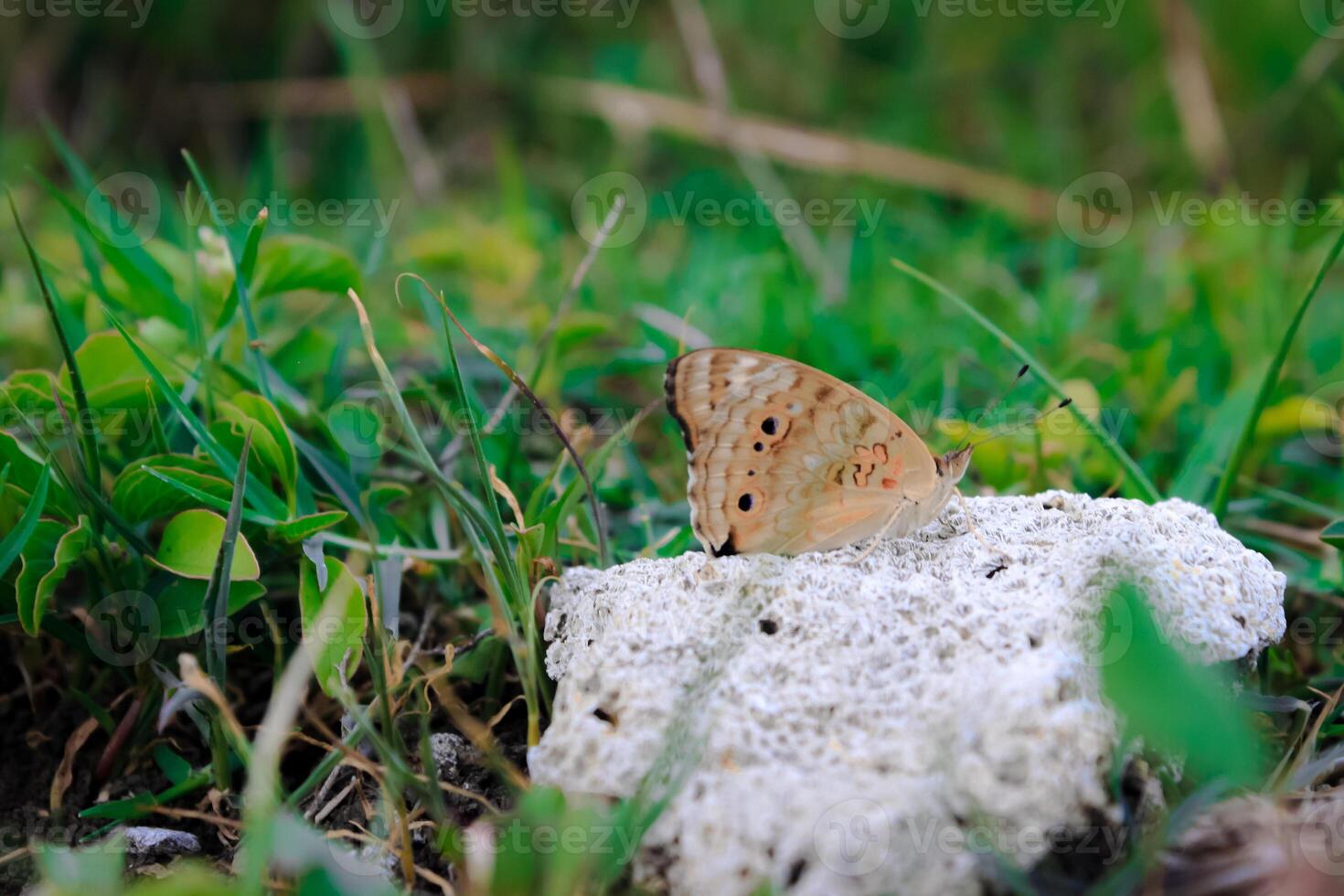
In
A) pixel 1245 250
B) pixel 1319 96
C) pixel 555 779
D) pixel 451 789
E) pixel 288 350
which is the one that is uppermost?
pixel 1319 96

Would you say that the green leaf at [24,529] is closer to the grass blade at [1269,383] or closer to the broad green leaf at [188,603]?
the broad green leaf at [188,603]

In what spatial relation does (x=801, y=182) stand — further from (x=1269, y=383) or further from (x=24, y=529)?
(x=24, y=529)

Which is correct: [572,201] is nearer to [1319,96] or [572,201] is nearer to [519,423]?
[519,423]

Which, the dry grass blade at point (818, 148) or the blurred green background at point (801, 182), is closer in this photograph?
the blurred green background at point (801, 182)

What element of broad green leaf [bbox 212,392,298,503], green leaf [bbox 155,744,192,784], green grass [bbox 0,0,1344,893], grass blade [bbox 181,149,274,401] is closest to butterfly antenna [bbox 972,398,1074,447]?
green grass [bbox 0,0,1344,893]

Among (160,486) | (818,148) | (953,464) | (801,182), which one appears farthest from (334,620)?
(801,182)

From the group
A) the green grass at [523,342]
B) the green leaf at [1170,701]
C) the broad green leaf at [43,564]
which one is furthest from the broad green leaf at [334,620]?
the green leaf at [1170,701]

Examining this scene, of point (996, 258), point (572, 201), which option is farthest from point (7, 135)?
point (996, 258)

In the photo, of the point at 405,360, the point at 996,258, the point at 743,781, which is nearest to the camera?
the point at 743,781
